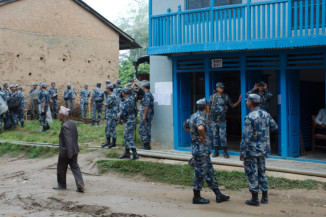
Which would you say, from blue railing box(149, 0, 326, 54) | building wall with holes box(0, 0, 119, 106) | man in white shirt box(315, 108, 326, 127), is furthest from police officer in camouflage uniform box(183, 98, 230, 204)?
building wall with holes box(0, 0, 119, 106)

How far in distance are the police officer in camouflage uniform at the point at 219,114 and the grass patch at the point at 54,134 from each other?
2.99 metres

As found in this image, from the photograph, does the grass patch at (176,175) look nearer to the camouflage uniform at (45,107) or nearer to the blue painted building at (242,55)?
the blue painted building at (242,55)

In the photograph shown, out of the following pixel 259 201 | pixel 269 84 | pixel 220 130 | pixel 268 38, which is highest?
pixel 268 38

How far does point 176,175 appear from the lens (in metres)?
8.66

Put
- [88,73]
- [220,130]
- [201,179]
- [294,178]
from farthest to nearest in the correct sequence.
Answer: [88,73] → [220,130] → [294,178] → [201,179]

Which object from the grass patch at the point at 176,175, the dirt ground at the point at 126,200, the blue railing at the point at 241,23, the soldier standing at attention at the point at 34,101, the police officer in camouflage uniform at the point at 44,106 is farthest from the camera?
the soldier standing at attention at the point at 34,101

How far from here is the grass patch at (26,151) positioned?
38.6ft

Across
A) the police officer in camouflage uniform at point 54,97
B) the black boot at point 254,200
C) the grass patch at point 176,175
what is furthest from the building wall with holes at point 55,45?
the black boot at point 254,200

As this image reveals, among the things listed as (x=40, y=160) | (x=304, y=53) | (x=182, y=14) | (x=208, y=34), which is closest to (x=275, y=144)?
(x=304, y=53)

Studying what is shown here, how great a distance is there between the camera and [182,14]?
10711 mm

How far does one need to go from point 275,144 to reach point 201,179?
509 centimetres

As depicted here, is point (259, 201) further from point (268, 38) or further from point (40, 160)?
point (40, 160)

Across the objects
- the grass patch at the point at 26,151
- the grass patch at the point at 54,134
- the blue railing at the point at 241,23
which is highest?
the blue railing at the point at 241,23

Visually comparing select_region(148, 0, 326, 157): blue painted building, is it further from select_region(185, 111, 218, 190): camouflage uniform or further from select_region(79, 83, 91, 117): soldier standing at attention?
select_region(79, 83, 91, 117): soldier standing at attention
